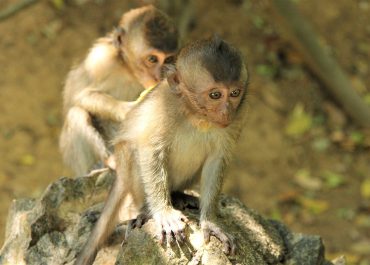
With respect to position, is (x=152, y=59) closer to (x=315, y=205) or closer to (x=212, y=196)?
(x=212, y=196)

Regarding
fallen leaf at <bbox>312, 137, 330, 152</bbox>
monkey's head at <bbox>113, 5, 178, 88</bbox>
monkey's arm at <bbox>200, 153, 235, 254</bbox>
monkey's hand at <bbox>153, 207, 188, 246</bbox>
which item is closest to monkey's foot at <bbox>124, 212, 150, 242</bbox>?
monkey's hand at <bbox>153, 207, 188, 246</bbox>

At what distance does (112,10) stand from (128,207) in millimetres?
6006

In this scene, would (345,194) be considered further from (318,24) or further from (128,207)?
(128,207)

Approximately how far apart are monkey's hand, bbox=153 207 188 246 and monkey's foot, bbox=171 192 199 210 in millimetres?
457

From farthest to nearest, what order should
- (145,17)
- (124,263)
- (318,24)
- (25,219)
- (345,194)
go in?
(318,24)
(345,194)
(145,17)
(25,219)
(124,263)

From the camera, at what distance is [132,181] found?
554 cm

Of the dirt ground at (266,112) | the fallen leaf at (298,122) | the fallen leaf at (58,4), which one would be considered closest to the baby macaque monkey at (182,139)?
the dirt ground at (266,112)

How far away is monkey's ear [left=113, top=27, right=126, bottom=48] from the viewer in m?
7.18

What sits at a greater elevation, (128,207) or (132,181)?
(132,181)

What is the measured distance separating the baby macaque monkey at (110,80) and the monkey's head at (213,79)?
1.55 m

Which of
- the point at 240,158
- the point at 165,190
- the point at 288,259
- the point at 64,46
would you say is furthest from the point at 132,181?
the point at 64,46

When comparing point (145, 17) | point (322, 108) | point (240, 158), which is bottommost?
point (240, 158)

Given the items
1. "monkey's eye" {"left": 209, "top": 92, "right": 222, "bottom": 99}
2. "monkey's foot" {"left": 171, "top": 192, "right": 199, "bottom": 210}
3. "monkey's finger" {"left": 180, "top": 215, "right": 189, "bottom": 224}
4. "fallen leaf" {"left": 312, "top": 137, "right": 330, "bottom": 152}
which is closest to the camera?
"monkey's eye" {"left": 209, "top": 92, "right": 222, "bottom": 99}

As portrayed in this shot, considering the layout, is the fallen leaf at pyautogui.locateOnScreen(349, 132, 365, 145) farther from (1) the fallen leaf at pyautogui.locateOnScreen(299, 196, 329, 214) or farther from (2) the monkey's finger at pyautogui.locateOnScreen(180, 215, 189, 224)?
(2) the monkey's finger at pyautogui.locateOnScreen(180, 215, 189, 224)
